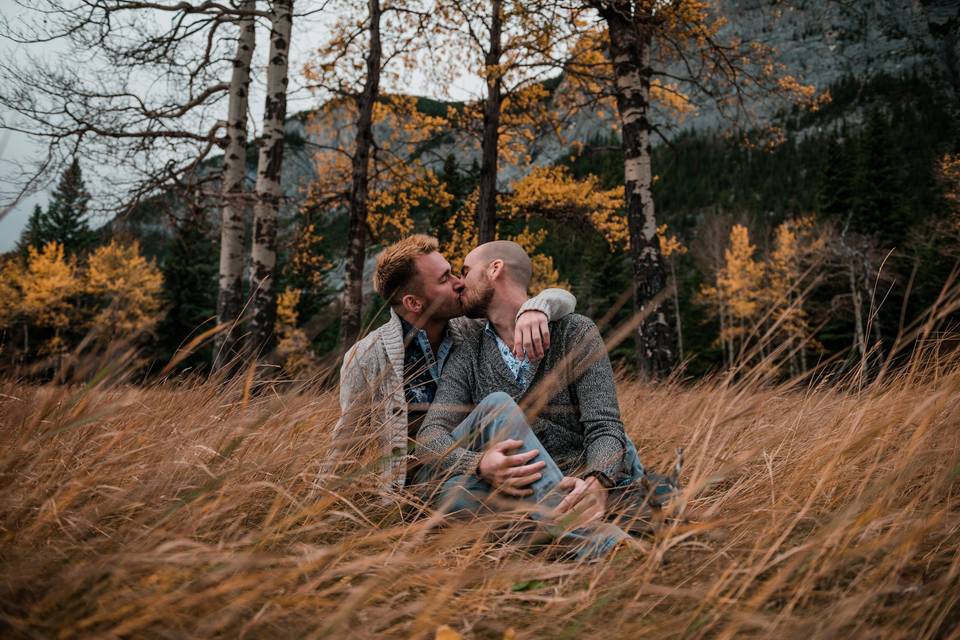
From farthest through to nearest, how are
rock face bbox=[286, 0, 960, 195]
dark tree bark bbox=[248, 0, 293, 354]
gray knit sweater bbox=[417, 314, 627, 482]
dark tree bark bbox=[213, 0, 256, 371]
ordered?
dark tree bark bbox=[213, 0, 256, 371], dark tree bark bbox=[248, 0, 293, 354], rock face bbox=[286, 0, 960, 195], gray knit sweater bbox=[417, 314, 627, 482]

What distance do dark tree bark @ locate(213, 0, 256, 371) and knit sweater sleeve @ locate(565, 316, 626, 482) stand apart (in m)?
5.82

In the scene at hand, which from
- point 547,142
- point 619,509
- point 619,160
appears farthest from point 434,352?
point 619,160

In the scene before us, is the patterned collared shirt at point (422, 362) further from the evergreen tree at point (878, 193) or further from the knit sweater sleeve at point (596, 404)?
the evergreen tree at point (878, 193)

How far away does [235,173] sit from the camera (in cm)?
736

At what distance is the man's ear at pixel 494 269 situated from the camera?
2.37 meters

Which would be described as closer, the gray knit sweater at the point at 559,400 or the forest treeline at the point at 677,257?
the gray knit sweater at the point at 559,400

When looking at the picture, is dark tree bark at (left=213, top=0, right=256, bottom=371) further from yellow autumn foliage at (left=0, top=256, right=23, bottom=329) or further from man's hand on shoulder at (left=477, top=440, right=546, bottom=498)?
man's hand on shoulder at (left=477, top=440, right=546, bottom=498)

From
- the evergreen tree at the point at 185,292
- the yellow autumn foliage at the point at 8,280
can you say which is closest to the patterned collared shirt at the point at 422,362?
the yellow autumn foliage at the point at 8,280

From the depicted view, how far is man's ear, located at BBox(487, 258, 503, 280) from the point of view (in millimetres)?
2373

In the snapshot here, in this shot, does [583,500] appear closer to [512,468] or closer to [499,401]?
[512,468]

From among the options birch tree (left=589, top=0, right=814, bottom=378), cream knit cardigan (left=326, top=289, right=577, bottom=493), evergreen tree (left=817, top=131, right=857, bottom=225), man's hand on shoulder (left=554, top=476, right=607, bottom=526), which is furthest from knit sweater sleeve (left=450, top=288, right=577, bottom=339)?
evergreen tree (left=817, top=131, right=857, bottom=225)

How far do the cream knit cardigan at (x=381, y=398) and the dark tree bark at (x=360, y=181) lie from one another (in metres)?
6.13

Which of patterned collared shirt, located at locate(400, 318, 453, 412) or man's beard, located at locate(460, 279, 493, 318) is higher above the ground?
man's beard, located at locate(460, 279, 493, 318)

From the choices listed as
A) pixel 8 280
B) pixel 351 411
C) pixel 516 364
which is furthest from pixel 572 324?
pixel 8 280
